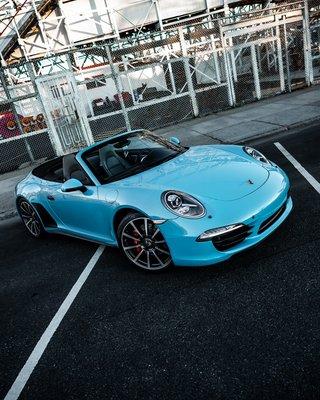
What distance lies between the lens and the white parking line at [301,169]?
5.23m

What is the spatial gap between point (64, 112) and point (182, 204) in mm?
8188

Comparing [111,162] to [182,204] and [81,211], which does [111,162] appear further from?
[182,204]

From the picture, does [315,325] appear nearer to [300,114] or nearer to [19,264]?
[19,264]

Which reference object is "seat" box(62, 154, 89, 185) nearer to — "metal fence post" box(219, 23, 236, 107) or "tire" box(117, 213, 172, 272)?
"tire" box(117, 213, 172, 272)

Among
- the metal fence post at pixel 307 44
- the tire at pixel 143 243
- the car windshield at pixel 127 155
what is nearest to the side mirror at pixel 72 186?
the car windshield at pixel 127 155

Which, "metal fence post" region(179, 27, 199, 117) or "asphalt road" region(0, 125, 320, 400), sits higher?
"metal fence post" region(179, 27, 199, 117)

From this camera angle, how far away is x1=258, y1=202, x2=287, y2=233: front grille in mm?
3561

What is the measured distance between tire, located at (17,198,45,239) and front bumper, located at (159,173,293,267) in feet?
8.88

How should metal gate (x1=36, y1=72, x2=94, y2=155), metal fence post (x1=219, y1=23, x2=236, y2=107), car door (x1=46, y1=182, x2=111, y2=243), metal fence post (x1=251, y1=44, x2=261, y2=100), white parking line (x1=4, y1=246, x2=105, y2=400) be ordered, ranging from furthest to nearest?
1. metal fence post (x1=251, y1=44, x2=261, y2=100)
2. metal fence post (x1=219, y1=23, x2=236, y2=107)
3. metal gate (x1=36, y1=72, x2=94, y2=155)
4. car door (x1=46, y1=182, x2=111, y2=243)
5. white parking line (x1=4, y1=246, x2=105, y2=400)

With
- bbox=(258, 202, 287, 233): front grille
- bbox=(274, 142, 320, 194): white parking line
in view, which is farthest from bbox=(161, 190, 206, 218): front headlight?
bbox=(274, 142, 320, 194): white parking line

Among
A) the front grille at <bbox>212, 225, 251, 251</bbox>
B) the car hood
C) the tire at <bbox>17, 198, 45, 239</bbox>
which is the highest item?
the car hood

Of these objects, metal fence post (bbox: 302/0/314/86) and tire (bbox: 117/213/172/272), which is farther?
metal fence post (bbox: 302/0/314/86)

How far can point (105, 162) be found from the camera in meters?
4.62

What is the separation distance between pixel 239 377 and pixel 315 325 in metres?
0.73
